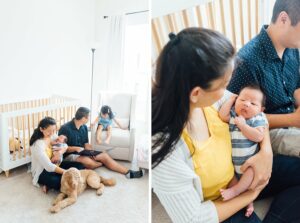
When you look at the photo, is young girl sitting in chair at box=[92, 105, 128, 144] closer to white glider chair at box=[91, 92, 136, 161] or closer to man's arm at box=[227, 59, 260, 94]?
white glider chair at box=[91, 92, 136, 161]

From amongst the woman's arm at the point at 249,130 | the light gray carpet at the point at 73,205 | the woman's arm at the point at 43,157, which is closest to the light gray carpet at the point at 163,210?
the woman's arm at the point at 249,130

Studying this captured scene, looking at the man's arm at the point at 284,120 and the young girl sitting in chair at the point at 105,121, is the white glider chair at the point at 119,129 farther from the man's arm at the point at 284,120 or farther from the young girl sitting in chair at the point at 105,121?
the man's arm at the point at 284,120

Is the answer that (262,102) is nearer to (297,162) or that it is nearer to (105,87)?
(297,162)

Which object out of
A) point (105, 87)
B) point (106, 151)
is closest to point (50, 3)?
point (105, 87)

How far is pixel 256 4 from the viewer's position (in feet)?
1.61

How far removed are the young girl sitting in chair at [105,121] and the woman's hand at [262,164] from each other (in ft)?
2.60

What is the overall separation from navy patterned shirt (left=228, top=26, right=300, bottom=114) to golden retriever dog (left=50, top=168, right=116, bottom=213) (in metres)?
0.82

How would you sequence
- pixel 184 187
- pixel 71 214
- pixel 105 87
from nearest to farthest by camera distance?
pixel 184 187 → pixel 71 214 → pixel 105 87

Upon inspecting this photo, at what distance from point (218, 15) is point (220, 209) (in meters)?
0.31

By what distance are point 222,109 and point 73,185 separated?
816 millimetres

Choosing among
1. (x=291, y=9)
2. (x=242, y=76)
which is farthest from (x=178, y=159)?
(x=291, y=9)

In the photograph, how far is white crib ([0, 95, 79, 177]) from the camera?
1.08 meters

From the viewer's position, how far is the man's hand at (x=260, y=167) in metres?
0.46

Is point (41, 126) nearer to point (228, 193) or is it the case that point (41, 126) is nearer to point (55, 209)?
point (55, 209)
